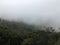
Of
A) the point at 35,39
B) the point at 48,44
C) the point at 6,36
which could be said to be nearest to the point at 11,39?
the point at 6,36

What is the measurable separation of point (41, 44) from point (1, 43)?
9467 mm

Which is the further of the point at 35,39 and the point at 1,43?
the point at 35,39

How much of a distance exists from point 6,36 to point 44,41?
32.1ft

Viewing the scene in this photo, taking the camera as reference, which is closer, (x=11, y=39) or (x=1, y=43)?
(x=1, y=43)

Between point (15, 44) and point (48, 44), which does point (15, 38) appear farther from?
point (48, 44)

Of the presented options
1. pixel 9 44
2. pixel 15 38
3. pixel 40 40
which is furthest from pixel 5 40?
pixel 40 40

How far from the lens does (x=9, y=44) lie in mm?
49375

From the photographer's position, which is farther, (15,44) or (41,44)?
(15,44)

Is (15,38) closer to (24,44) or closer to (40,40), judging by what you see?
(24,44)

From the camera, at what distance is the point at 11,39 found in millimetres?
51531

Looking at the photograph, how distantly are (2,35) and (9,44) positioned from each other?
316 centimetres

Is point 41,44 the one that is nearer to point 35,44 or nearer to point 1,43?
point 35,44

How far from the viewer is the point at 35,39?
50500mm

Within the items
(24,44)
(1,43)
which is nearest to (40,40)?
(24,44)
